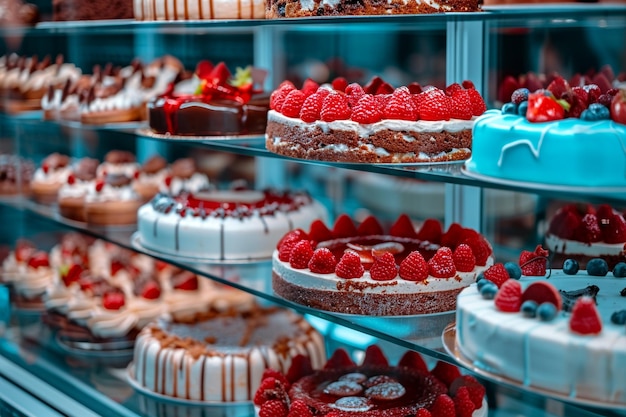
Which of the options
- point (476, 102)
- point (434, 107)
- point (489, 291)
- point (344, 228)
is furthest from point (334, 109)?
point (489, 291)

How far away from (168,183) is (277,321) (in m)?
0.99

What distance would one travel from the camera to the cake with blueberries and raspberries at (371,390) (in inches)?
110

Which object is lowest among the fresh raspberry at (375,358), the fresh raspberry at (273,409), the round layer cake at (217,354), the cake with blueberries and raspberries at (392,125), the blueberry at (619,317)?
the round layer cake at (217,354)

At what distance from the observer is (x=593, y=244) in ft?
9.89

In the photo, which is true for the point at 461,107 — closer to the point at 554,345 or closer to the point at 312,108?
the point at 312,108

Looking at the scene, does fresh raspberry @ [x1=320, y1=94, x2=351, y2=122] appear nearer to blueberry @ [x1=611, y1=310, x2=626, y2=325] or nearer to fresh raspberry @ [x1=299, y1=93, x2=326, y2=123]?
fresh raspberry @ [x1=299, y1=93, x2=326, y2=123]

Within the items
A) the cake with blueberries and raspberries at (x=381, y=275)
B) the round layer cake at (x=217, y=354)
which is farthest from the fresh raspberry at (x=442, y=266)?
the round layer cake at (x=217, y=354)

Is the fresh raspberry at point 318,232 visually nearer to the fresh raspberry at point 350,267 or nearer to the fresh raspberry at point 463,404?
the fresh raspberry at point 350,267

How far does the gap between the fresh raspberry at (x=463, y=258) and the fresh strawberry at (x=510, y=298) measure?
1.61 ft

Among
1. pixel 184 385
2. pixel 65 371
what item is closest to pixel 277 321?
pixel 184 385

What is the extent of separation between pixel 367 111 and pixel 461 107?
0.89 ft

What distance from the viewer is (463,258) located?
108 inches

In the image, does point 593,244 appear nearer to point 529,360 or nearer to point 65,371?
point 529,360

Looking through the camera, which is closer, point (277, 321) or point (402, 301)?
point (402, 301)
